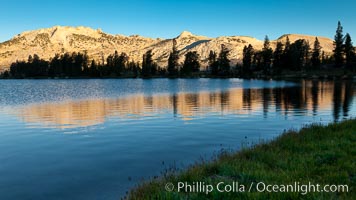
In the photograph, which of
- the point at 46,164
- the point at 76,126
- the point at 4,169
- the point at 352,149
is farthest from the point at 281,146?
Result: the point at 76,126

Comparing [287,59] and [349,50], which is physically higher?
[349,50]

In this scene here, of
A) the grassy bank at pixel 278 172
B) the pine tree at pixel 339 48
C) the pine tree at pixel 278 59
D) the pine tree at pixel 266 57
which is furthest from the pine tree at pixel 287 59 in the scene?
the grassy bank at pixel 278 172

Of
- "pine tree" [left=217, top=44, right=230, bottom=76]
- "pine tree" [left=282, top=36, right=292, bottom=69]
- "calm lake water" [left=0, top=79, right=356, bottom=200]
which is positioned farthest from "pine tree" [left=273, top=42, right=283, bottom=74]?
"calm lake water" [left=0, top=79, right=356, bottom=200]

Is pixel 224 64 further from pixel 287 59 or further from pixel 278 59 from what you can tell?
pixel 287 59

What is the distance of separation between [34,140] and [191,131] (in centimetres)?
1160

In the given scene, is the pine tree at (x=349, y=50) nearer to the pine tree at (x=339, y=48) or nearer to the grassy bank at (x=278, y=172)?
the pine tree at (x=339, y=48)

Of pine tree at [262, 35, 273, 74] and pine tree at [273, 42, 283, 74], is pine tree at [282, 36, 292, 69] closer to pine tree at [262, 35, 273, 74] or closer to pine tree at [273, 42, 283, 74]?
pine tree at [273, 42, 283, 74]

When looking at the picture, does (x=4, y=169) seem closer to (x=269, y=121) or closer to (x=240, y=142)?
(x=240, y=142)

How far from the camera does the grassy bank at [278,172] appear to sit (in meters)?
8.09

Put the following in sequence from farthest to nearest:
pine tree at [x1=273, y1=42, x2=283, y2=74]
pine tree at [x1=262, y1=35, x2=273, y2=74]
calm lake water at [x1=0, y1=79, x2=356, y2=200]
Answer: pine tree at [x1=262, y1=35, x2=273, y2=74]
pine tree at [x1=273, y1=42, x2=283, y2=74]
calm lake water at [x1=0, y1=79, x2=356, y2=200]

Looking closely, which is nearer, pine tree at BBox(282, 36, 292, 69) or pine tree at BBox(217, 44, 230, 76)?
pine tree at BBox(282, 36, 292, 69)

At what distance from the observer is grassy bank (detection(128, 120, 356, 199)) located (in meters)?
8.09

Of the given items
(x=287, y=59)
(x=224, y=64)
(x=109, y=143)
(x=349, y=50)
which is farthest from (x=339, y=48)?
(x=109, y=143)

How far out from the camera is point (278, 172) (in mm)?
10070
